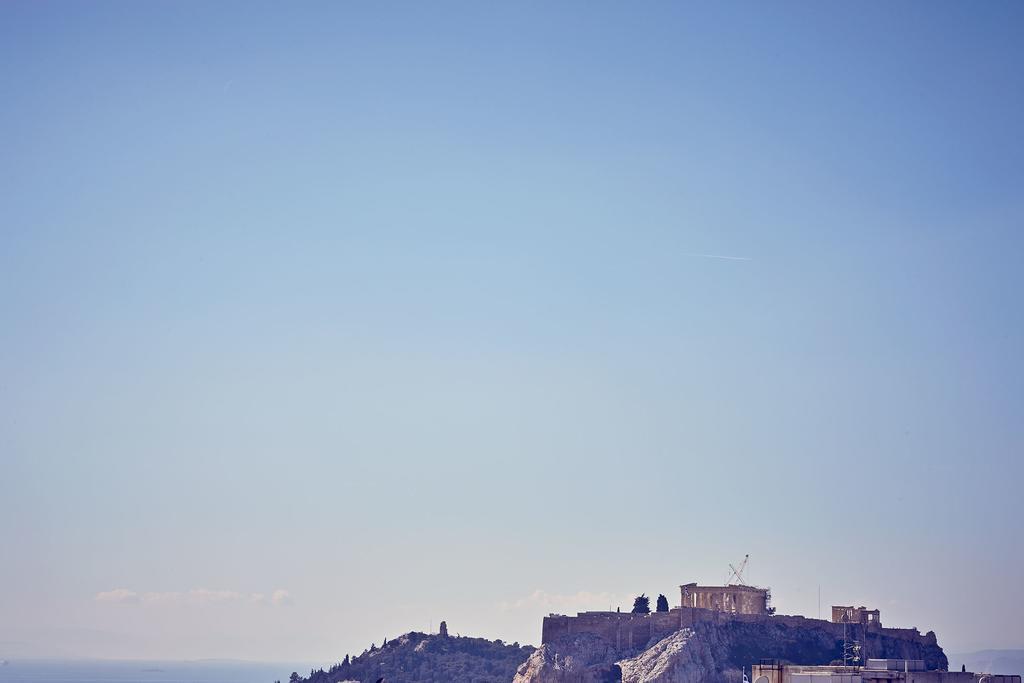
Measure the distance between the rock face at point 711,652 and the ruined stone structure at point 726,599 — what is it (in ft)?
19.7

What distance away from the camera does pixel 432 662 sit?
166 m

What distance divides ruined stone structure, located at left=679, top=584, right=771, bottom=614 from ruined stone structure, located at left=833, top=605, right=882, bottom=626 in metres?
7.13

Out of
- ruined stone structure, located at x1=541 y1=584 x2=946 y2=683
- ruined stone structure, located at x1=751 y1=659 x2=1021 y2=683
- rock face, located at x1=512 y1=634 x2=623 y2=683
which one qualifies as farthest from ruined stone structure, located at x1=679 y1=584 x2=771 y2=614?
ruined stone structure, located at x1=751 y1=659 x2=1021 y2=683

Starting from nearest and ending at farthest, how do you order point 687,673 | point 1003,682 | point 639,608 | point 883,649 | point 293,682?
point 1003,682, point 687,673, point 883,649, point 639,608, point 293,682

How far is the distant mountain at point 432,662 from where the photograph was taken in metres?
163

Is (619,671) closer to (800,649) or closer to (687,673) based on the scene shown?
(687,673)

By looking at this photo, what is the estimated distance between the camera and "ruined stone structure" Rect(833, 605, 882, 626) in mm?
142500

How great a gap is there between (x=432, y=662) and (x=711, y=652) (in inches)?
1767

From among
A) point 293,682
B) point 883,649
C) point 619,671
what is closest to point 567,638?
point 619,671

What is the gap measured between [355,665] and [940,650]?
6923 cm

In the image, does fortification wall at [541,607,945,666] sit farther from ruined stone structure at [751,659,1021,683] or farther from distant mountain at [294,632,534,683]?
ruined stone structure at [751,659,1021,683]

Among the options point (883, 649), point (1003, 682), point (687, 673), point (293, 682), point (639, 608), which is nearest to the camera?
point (1003, 682)

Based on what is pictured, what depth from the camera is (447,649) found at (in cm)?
17000

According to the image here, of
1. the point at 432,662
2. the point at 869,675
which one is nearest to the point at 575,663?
the point at 432,662
